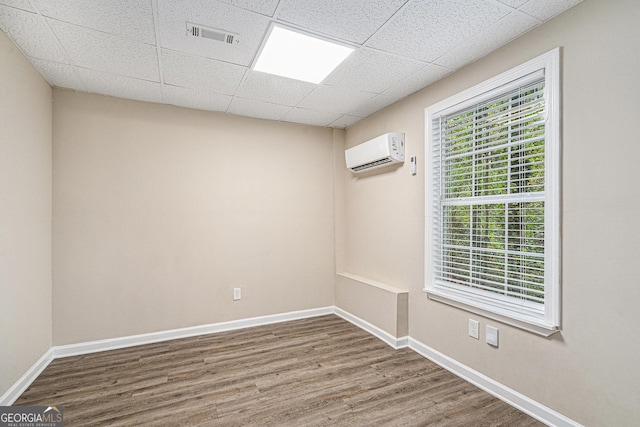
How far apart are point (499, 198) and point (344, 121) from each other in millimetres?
2161

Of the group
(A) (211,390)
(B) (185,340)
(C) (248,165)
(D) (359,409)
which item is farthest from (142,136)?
Answer: (D) (359,409)

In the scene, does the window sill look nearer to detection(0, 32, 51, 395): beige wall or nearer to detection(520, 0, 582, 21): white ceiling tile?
detection(520, 0, 582, 21): white ceiling tile

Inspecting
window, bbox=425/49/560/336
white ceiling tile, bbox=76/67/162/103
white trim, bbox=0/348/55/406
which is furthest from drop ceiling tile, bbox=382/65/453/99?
white trim, bbox=0/348/55/406

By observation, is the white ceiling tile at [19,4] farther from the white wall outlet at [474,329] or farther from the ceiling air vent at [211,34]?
the white wall outlet at [474,329]

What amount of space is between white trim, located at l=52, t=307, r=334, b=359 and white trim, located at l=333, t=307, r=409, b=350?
22cm

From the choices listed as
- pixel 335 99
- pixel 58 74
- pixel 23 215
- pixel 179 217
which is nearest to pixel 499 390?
pixel 335 99

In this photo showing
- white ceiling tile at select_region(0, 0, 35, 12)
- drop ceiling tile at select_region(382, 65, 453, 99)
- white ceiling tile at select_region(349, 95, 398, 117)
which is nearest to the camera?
white ceiling tile at select_region(0, 0, 35, 12)

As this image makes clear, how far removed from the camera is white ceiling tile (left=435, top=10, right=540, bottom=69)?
1.94 meters

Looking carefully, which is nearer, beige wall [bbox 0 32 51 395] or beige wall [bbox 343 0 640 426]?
beige wall [bbox 343 0 640 426]

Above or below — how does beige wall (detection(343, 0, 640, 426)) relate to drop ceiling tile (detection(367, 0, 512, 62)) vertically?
below

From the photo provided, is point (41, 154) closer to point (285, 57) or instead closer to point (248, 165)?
point (248, 165)

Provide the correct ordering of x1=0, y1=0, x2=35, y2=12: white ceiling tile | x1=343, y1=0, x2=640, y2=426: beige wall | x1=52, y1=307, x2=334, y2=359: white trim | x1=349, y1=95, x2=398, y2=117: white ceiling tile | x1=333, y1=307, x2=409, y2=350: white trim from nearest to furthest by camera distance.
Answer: x1=343, y1=0, x2=640, y2=426: beige wall < x1=0, y1=0, x2=35, y2=12: white ceiling tile < x1=52, y1=307, x2=334, y2=359: white trim < x1=333, y1=307, x2=409, y2=350: white trim < x1=349, y1=95, x2=398, y2=117: white ceiling tile

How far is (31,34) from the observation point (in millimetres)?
2045

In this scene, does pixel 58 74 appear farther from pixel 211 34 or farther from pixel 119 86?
pixel 211 34
